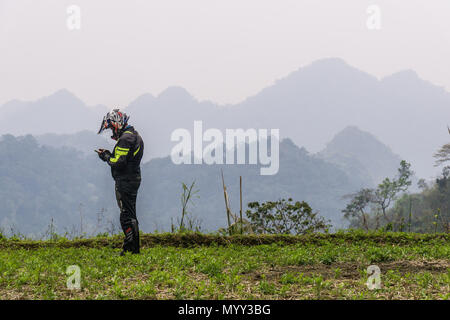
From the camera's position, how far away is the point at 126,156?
11.5 metres

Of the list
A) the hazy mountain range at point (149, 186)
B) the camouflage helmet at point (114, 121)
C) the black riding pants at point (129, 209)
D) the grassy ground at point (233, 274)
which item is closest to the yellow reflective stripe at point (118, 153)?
the black riding pants at point (129, 209)

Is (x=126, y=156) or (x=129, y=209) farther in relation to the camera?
(x=129, y=209)

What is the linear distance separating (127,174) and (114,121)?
55.3 inches

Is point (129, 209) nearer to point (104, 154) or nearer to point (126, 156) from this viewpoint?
point (126, 156)

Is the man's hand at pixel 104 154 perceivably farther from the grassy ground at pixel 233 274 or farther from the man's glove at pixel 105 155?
the grassy ground at pixel 233 274

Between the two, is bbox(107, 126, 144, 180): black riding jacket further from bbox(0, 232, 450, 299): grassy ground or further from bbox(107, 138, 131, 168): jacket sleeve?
bbox(0, 232, 450, 299): grassy ground

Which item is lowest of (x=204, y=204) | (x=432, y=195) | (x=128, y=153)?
(x=204, y=204)

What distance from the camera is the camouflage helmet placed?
39.4 ft

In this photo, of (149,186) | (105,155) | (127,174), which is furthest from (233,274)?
(149,186)

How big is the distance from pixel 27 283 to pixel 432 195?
2113 inches

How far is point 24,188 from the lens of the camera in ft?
496

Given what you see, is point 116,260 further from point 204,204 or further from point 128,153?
point 204,204

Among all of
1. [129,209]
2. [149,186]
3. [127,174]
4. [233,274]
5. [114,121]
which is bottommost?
[149,186]

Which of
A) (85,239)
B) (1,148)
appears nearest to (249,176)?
(1,148)
